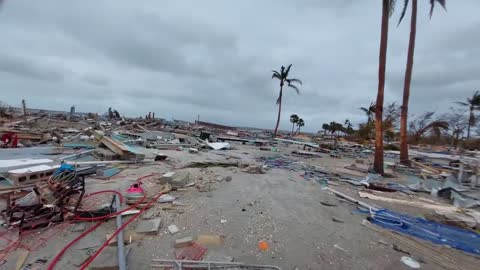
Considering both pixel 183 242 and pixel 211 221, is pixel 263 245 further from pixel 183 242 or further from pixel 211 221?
pixel 183 242

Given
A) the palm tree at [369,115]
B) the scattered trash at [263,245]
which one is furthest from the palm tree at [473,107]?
the scattered trash at [263,245]

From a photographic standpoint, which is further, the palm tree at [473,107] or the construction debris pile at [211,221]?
the palm tree at [473,107]

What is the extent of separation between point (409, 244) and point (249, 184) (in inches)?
140

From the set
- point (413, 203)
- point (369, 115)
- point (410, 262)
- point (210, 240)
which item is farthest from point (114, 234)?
point (369, 115)

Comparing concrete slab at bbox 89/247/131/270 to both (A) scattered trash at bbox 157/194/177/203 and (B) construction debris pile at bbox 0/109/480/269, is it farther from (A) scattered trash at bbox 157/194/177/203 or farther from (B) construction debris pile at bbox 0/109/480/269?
(A) scattered trash at bbox 157/194/177/203

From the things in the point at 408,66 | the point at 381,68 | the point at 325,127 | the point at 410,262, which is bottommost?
the point at 410,262

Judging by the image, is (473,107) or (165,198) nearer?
(165,198)

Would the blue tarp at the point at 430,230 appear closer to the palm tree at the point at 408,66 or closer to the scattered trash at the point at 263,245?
the scattered trash at the point at 263,245

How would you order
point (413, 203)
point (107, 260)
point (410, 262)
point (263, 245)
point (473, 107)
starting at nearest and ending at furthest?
point (107, 260), point (410, 262), point (263, 245), point (413, 203), point (473, 107)

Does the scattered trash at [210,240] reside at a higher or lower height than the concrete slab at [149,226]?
lower

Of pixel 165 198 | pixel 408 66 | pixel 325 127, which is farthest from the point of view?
pixel 325 127

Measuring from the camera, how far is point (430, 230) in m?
4.24

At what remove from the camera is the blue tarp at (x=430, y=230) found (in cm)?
381

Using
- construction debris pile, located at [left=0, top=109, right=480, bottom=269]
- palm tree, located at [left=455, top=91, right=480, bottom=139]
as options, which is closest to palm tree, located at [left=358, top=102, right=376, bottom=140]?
palm tree, located at [left=455, top=91, right=480, bottom=139]
